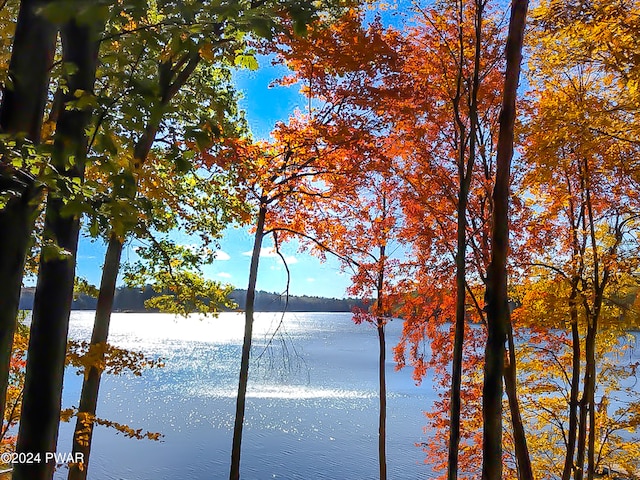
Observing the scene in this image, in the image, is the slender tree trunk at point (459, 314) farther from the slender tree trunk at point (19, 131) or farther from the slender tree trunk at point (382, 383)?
the slender tree trunk at point (19, 131)

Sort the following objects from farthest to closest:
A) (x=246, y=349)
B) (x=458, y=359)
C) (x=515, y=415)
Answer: (x=515, y=415)
(x=246, y=349)
(x=458, y=359)

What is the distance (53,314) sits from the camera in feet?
7.63

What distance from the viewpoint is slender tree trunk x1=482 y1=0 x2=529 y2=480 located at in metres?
5.09

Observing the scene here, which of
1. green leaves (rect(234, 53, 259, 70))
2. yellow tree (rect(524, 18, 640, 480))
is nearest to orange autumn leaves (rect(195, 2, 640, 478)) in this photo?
yellow tree (rect(524, 18, 640, 480))

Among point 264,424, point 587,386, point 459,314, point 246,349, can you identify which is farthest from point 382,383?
point 264,424

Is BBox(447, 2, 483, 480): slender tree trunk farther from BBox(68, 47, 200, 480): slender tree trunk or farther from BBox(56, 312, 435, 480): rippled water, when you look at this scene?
BBox(68, 47, 200, 480): slender tree trunk

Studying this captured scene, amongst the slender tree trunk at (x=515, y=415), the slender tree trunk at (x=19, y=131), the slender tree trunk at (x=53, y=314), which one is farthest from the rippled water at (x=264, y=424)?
the slender tree trunk at (x=19, y=131)

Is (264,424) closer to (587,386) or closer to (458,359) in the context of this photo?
(587,386)

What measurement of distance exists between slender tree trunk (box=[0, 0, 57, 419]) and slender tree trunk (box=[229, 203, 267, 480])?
19.7 ft

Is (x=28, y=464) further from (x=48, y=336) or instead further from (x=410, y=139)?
(x=410, y=139)

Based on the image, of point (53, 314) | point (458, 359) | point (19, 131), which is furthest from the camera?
point (458, 359)

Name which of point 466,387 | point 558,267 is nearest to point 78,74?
point 558,267

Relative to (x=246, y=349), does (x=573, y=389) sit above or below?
below

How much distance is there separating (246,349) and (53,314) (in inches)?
238
